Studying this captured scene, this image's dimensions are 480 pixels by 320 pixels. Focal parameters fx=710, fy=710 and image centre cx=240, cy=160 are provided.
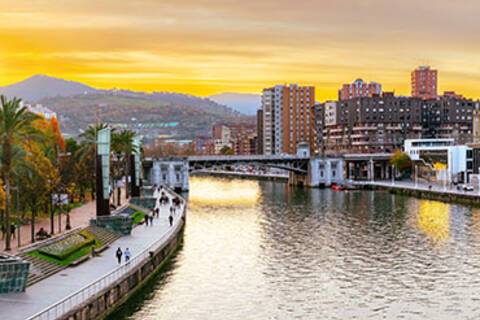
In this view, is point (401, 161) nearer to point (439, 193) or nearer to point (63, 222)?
point (439, 193)

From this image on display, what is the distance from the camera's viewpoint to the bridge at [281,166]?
145 m

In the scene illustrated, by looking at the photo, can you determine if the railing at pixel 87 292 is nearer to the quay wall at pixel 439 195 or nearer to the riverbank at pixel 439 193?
the quay wall at pixel 439 195

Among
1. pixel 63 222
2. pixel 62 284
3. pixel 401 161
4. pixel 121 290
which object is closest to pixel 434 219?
pixel 63 222

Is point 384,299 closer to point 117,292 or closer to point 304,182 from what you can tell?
point 117,292

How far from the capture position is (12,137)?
4634cm

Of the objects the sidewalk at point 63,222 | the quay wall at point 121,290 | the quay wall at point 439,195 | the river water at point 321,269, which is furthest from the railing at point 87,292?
the quay wall at point 439,195

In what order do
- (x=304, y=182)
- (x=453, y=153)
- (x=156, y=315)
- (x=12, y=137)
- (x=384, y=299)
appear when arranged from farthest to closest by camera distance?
(x=304, y=182), (x=453, y=153), (x=12, y=137), (x=384, y=299), (x=156, y=315)

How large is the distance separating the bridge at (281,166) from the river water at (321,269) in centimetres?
5402

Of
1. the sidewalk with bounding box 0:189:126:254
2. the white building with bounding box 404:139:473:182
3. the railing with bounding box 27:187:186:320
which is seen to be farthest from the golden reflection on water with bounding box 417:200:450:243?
the sidewalk with bounding box 0:189:126:254

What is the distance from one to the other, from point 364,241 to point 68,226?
26.1 metres

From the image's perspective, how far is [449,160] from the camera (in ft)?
435

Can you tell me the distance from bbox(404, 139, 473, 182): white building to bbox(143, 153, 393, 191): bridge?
52.1 ft

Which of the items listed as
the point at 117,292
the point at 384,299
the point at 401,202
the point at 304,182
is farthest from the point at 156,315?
the point at 304,182

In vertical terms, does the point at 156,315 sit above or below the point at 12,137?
below
